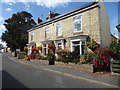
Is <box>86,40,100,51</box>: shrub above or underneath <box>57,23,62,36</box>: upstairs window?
underneath

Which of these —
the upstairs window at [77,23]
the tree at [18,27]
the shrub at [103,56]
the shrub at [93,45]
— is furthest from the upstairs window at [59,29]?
the tree at [18,27]

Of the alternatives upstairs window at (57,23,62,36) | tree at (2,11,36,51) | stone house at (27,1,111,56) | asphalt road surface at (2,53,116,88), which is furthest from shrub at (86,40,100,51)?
tree at (2,11,36,51)

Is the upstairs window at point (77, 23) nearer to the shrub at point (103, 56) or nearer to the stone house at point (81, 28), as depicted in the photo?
the stone house at point (81, 28)

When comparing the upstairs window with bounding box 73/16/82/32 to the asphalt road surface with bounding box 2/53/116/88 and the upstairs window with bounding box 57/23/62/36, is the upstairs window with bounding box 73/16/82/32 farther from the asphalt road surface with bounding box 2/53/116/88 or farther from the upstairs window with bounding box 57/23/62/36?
the asphalt road surface with bounding box 2/53/116/88

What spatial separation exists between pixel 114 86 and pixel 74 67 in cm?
508

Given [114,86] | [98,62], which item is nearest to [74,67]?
[98,62]

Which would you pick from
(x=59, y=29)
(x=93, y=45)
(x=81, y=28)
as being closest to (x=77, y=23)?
(x=81, y=28)

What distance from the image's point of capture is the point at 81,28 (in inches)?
501

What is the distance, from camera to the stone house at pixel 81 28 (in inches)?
445

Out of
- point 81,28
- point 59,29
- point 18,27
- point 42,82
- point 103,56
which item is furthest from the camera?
point 18,27

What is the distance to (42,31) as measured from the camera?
19078 mm

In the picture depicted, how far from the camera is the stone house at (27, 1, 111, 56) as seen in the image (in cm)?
1131

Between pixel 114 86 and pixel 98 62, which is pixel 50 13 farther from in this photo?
pixel 114 86

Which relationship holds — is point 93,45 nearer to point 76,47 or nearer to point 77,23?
point 76,47
